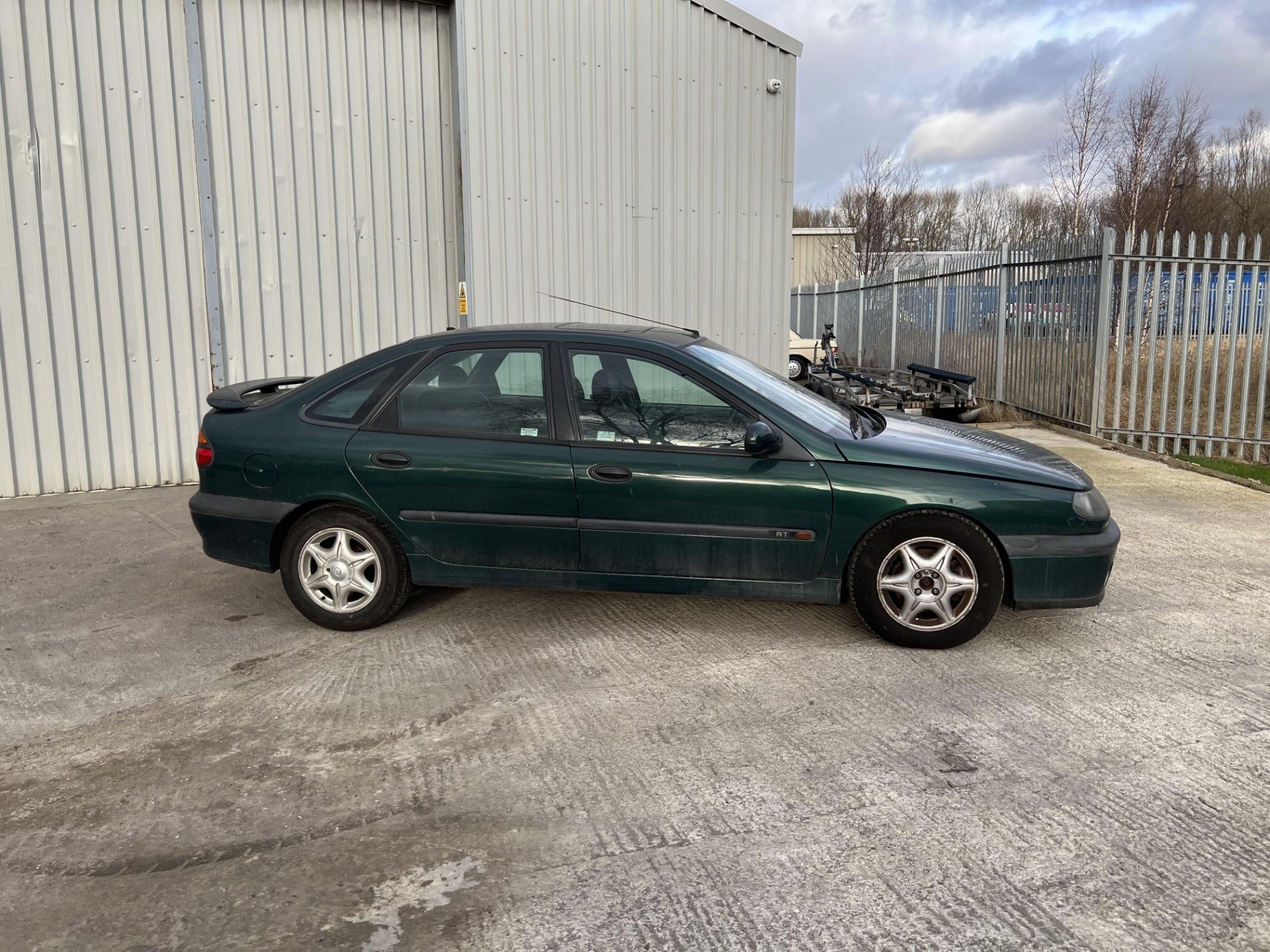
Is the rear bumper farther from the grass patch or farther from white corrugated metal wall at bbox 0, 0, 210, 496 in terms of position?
the grass patch

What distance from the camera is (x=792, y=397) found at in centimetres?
515

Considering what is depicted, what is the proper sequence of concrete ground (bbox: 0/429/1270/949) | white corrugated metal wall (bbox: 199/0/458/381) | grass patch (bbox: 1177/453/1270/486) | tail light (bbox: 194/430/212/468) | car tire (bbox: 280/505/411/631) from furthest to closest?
1. grass patch (bbox: 1177/453/1270/486)
2. white corrugated metal wall (bbox: 199/0/458/381)
3. tail light (bbox: 194/430/212/468)
4. car tire (bbox: 280/505/411/631)
5. concrete ground (bbox: 0/429/1270/949)

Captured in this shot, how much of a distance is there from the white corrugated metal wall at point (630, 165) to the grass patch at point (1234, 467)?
14.5ft

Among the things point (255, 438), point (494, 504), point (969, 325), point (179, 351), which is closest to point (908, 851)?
point (494, 504)

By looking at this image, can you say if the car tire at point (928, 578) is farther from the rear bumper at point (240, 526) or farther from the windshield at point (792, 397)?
the rear bumper at point (240, 526)

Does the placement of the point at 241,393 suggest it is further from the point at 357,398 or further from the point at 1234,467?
the point at 1234,467

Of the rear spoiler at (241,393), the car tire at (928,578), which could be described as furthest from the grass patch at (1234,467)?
the rear spoiler at (241,393)

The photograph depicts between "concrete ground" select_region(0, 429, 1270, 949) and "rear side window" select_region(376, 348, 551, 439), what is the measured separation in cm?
102

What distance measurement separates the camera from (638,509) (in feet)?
15.2

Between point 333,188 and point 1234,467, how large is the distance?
9127 mm

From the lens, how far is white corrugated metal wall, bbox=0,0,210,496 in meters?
7.81

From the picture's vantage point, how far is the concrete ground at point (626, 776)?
107 inches

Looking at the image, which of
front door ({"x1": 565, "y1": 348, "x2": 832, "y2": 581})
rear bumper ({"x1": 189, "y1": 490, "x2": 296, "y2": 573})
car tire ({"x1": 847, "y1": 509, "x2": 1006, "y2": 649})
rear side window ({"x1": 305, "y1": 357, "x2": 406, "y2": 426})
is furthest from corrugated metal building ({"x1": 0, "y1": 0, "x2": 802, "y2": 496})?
car tire ({"x1": 847, "y1": 509, "x2": 1006, "y2": 649})

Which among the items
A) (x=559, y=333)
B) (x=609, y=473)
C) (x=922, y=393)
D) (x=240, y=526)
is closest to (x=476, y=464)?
(x=609, y=473)
